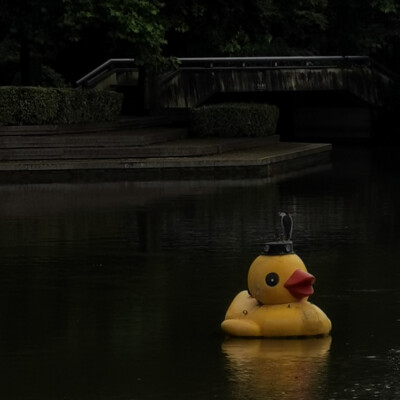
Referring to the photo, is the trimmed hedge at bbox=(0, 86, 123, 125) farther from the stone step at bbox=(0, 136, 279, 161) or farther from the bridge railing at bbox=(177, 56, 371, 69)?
the bridge railing at bbox=(177, 56, 371, 69)

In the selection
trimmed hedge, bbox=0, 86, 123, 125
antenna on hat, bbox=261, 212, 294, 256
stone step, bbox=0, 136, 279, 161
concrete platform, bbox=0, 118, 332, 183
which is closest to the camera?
antenna on hat, bbox=261, 212, 294, 256

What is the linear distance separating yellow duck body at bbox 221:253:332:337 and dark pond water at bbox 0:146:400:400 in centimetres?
11

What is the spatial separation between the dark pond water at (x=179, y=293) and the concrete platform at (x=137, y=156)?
12.3 feet

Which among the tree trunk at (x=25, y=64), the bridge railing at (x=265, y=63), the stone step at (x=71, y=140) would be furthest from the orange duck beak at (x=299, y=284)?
the bridge railing at (x=265, y=63)

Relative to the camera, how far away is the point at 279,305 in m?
11.9

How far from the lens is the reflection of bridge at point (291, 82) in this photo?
46.4 m

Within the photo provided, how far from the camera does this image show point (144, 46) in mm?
37000

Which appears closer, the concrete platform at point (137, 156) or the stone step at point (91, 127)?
the concrete platform at point (137, 156)

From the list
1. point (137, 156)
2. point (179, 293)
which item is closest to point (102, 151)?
point (137, 156)

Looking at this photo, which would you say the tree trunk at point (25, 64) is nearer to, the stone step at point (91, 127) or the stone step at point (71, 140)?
the stone step at point (91, 127)

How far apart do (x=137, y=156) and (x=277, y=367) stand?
21.7 m

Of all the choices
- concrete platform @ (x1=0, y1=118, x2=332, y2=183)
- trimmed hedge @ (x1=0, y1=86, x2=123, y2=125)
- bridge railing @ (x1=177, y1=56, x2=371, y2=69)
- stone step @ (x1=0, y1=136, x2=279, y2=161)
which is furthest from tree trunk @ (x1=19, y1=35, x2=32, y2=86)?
bridge railing @ (x1=177, y1=56, x2=371, y2=69)

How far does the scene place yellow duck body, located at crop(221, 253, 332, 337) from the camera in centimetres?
1172

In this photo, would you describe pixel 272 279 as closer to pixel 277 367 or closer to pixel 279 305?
pixel 279 305
